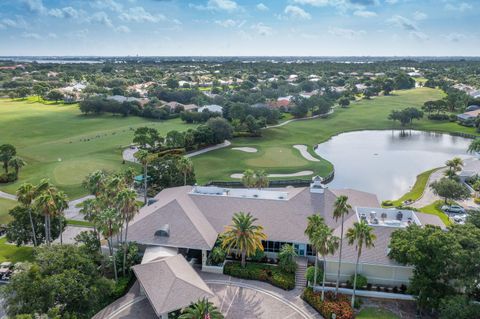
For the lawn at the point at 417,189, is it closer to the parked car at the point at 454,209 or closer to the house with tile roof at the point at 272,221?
the parked car at the point at 454,209

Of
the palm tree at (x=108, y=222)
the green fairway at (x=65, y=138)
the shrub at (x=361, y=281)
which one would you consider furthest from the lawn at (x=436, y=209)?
the green fairway at (x=65, y=138)

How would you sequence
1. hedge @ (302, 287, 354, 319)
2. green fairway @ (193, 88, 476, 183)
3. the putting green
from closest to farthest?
hedge @ (302, 287, 354, 319) < green fairway @ (193, 88, 476, 183) < the putting green

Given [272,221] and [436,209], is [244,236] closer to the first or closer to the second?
[272,221]

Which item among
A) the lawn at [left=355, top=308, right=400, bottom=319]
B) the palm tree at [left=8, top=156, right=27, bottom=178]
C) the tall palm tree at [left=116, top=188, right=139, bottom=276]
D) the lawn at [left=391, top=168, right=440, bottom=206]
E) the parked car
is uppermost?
the tall palm tree at [left=116, top=188, right=139, bottom=276]

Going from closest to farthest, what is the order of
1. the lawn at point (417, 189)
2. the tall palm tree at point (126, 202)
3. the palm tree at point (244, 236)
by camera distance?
the tall palm tree at point (126, 202), the palm tree at point (244, 236), the lawn at point (417, 189)

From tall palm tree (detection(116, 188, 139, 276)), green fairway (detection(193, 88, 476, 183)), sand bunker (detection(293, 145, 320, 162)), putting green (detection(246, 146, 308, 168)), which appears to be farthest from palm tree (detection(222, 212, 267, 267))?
sand bunker (detection(293, 145, 320, 162))

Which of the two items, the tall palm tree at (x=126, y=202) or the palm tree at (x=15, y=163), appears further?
the palm tree at (x=15, y=163)

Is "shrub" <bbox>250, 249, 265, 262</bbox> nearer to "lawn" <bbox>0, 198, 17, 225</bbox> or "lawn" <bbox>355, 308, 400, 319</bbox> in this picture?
"lawn" <bbox>355, 308, 400, 319</bbox>
